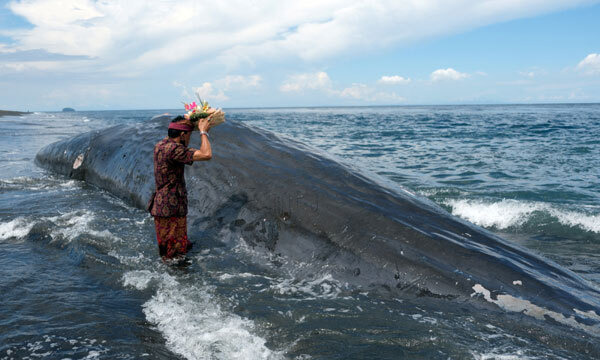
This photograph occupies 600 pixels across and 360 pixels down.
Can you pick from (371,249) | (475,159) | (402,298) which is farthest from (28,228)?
(475,159)

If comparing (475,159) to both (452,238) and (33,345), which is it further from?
(33,345)

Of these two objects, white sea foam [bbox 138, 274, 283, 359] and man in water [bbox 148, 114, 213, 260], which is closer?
white sea foam [bbox 138, 274, 283, 359]

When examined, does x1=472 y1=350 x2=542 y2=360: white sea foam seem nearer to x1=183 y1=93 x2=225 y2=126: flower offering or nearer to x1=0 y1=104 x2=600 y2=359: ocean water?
x1=0 y1=104 x2=600 y2=359: ocean water

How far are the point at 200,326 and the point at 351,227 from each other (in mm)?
2192

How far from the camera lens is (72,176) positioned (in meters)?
10.1

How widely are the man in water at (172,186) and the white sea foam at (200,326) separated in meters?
0.76

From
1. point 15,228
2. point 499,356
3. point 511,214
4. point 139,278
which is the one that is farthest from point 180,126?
point 511,214

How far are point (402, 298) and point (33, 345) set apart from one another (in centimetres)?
348

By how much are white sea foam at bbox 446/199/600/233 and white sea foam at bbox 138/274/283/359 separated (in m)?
6.46

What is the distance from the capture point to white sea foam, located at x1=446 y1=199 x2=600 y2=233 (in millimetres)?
8312

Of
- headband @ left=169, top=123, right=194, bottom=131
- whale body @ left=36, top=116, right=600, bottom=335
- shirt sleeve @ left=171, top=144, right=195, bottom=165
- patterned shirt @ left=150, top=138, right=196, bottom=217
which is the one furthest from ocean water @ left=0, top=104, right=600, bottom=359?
headband @ left=169, top=123, right=194, bottom=131

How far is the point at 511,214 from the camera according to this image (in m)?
8.85

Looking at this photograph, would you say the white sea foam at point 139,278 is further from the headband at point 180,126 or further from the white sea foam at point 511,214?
the white sea foam at point 511,214

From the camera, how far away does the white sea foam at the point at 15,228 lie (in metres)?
6.39
